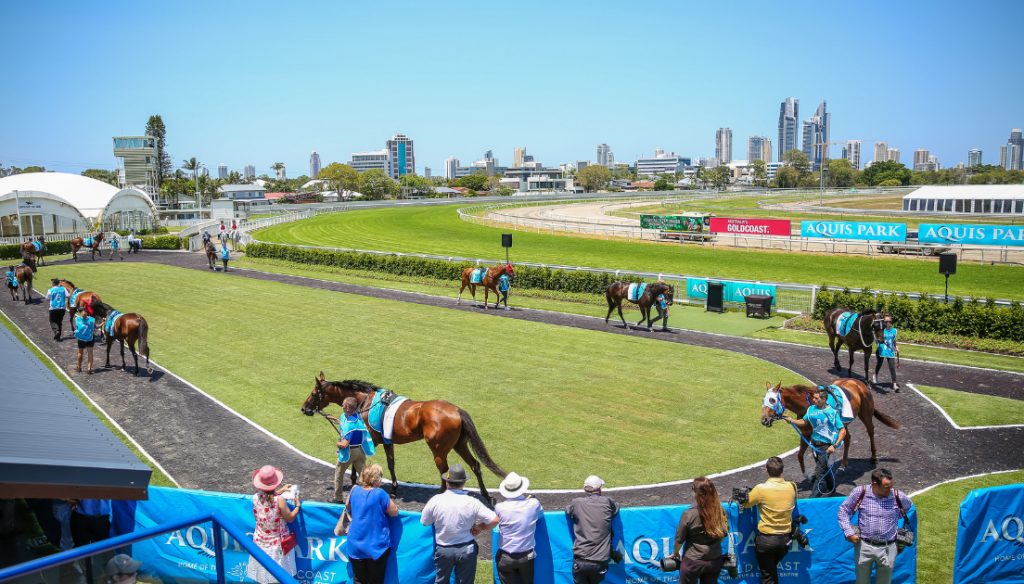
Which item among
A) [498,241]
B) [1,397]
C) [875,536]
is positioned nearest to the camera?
[1,397]

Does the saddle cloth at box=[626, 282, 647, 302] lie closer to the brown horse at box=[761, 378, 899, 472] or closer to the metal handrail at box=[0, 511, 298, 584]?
the brown horse at box=[761, 378, 899, 472]

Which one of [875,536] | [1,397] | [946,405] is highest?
[1,397]

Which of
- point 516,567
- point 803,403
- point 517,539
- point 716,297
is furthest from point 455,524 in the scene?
point 716,297

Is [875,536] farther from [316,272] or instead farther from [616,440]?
[316,272]

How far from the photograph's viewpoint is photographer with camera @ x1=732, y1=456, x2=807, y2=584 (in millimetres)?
7012

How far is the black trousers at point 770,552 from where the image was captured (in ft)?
23.1

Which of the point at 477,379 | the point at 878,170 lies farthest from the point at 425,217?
the point at 878,170

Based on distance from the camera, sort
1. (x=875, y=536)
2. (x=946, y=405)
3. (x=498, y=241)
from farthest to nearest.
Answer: (x=498, y=241)
(x=946, y=405)
(x=875, y=536)

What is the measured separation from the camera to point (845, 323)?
1619 centimetres

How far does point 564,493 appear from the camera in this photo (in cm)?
1036

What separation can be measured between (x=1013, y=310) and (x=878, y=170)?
16871 cm

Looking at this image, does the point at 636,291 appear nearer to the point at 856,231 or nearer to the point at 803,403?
the point at 803,403

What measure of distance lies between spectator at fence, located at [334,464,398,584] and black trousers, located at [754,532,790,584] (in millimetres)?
3644

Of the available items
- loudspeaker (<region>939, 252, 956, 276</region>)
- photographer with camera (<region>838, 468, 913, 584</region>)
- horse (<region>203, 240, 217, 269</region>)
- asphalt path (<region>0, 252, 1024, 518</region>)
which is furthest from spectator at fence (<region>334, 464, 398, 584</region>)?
horse (<region>203, 240, 217, 269</region>)
